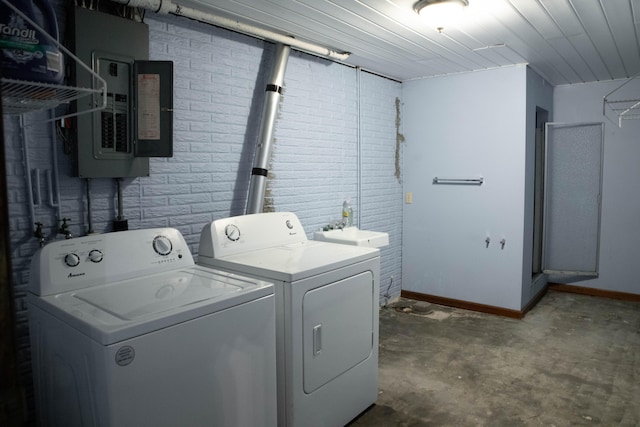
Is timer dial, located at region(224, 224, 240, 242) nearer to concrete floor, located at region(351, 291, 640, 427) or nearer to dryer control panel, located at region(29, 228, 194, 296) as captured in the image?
dryer control panel, located at region(29, 228, 194, 296)

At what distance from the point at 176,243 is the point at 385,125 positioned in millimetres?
2855

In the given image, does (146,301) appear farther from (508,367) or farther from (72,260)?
(508,367)

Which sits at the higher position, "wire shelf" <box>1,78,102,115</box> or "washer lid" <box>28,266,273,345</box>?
"wire shelf" <box>1,78,102,115</box>

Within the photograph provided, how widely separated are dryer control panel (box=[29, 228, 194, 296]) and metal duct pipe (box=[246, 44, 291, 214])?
2.56 feet

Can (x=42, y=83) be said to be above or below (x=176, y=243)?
above

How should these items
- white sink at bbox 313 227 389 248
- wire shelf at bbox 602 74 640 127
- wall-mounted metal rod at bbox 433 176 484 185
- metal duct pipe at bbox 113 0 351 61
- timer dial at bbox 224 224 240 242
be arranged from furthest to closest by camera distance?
wire shelf at bbox 602 74 640 127, wall-mounted metal rod at bbox 433 176 484 185, white sink at bbox 313 227 389 248, timer dial at bbox 224 224 240 242, metal duct pipe at bbox 113 0 351 61

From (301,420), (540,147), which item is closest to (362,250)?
(301,420)

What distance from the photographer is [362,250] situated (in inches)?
106

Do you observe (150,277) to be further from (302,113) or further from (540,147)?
(540,147)

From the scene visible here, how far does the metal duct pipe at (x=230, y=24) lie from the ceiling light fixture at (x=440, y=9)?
927mm

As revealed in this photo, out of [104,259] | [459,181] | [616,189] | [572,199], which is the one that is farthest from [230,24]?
[616,189]

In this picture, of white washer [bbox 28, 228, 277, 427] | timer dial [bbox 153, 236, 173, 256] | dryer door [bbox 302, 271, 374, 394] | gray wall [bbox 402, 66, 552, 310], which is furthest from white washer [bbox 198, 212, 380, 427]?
gray wall [bbox 402, 66, 552, 310]

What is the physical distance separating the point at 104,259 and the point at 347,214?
7.60 ft

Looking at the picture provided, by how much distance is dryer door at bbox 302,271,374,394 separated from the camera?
2273 millimetres
